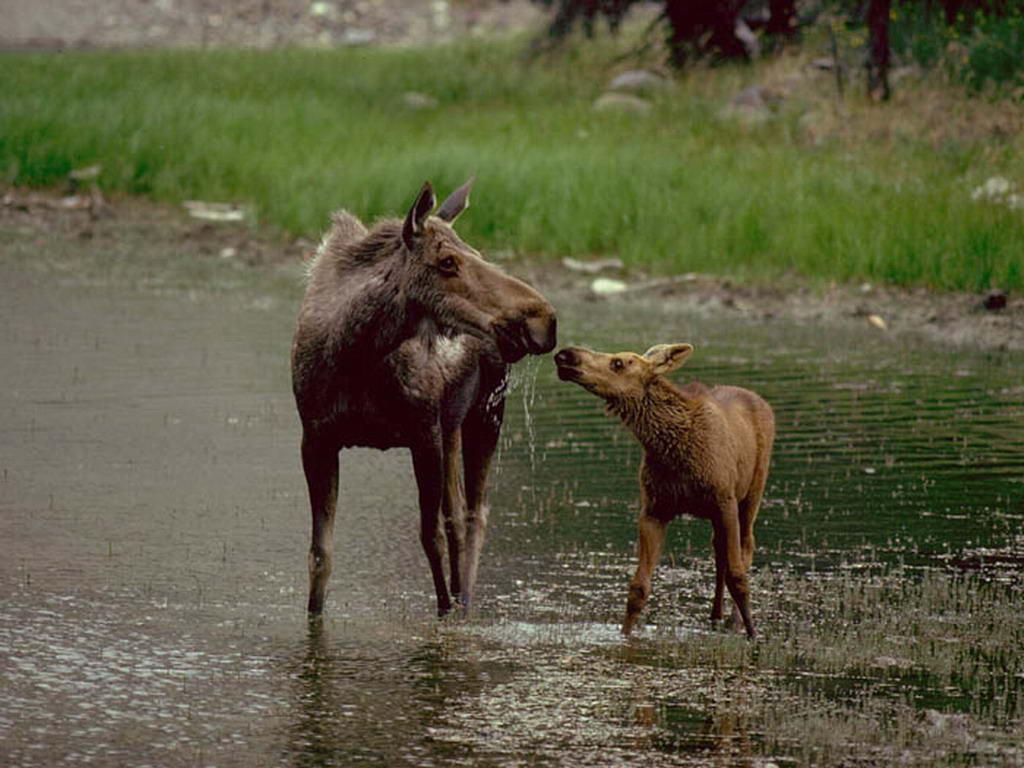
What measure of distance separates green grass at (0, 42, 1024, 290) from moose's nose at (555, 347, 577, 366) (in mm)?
10350

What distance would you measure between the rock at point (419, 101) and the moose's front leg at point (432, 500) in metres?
19.6

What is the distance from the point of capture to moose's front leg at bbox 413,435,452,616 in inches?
349

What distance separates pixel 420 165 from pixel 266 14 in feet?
93.6

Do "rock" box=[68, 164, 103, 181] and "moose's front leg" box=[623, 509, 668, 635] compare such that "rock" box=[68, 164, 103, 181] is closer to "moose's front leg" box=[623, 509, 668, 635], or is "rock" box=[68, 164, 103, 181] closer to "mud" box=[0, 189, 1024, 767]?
"mud" box=[0, 189, 1024, 767]

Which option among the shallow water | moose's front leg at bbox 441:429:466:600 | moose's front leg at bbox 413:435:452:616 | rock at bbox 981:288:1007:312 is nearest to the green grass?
rock at bbox 981:288:1007:312

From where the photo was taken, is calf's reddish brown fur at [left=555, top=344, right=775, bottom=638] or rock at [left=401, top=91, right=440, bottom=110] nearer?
calf's reddish brown fur at [left=555, top=344, right=775, bottom=638]

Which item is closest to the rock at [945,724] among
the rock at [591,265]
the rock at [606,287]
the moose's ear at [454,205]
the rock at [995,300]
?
the moose's ear at [454,205]

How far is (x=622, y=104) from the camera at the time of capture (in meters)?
26.1

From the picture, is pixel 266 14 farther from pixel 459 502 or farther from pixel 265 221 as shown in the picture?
pixel 459 502

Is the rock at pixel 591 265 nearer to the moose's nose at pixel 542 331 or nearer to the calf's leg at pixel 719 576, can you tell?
the calf's leg at pixel 719 576

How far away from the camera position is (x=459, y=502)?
9.55 meters

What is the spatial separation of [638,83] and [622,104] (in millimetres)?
1990

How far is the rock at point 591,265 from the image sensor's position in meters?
20.0

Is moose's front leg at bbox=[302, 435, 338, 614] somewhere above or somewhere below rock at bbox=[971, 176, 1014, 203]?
below
